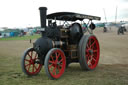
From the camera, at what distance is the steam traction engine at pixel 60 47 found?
15.0ft

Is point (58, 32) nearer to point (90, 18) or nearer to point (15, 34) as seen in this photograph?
point (90, 18)

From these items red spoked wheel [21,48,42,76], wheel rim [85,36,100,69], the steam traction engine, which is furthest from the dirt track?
red spoked wheel [21,48,42,76]

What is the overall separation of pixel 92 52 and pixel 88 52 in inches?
6.1

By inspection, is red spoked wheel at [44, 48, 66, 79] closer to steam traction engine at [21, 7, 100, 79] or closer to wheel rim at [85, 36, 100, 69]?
steam traction engine at [21, 7, 100, 79]

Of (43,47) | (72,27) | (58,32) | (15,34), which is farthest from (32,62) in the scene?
(15,34)

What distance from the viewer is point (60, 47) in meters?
5.03

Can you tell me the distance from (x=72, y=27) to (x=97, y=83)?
1935mm

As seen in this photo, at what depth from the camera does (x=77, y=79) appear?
4.32 meters

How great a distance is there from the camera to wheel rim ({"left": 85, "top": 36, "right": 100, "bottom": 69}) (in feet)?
17.8

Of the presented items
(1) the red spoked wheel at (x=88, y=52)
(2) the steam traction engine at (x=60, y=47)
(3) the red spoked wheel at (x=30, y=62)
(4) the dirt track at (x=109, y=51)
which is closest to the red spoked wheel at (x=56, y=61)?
(2) the steam traction engine at (x=60, y=47)

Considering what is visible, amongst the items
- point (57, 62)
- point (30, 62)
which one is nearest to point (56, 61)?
point (57, 62)

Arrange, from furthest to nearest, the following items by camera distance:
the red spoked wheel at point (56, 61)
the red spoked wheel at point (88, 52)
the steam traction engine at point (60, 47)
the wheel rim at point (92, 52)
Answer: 1. the wheel rim at point (92, 52)
2. the red spoked wheel at point (88, 52)
3. the steam traction engine at point (60, 47)
4. the red spoked wheel at point (56, 61)

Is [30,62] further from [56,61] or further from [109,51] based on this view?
[109,51]

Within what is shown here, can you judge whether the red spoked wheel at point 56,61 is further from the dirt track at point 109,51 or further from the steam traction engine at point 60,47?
the dirt track at point 109,51
